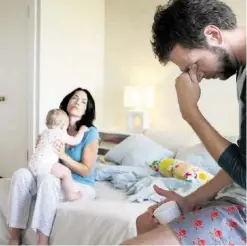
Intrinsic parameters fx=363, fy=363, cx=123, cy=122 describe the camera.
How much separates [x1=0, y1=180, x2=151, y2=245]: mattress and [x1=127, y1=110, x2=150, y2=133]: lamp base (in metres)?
1.48

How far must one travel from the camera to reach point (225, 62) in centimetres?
85

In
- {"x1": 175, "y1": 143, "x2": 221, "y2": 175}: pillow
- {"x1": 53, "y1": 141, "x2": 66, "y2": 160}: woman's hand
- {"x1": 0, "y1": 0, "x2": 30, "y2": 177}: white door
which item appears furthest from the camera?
{"x1": 0, "y1": 0, "x2": 30, "y2": 177}: white door

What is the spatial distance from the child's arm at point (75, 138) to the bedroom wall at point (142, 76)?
145 cm

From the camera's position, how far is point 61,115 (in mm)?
2027

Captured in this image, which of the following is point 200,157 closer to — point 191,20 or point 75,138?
point 75,138

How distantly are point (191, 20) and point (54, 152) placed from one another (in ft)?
4.21

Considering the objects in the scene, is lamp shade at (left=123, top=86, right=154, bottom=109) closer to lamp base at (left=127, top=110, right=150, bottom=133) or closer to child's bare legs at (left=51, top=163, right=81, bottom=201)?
lamp base at (left=127, top=110, right=150, bottom=133)

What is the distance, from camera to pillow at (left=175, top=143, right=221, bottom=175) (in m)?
2.41

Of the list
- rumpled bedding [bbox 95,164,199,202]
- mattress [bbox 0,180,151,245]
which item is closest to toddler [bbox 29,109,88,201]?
mattress [bbox 0,180,151,245]

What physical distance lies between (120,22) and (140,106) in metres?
0.93

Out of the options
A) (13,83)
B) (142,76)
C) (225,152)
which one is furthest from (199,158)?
(13,83)

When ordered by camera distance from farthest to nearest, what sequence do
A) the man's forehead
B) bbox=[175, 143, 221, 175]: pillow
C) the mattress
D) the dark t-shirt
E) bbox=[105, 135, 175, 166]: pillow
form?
bbox=[105, 135, 175, 166]: pillow, bbox=[175, 143, 221, 175]: pillow, the mattress, the man's forehead, the dark t-shirt

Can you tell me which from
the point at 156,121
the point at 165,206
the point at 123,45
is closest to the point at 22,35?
the point at 123,45

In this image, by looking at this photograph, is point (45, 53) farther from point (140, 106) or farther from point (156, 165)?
point (156, 165)
